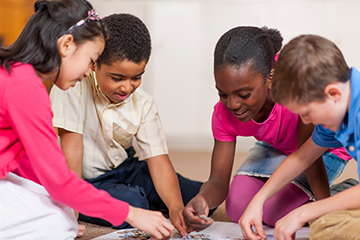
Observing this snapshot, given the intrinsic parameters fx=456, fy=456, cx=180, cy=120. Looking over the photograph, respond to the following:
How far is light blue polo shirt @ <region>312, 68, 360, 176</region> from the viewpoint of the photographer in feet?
3.35

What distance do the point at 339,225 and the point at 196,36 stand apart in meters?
3.23

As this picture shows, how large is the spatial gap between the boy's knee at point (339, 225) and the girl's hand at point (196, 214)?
0.29 m

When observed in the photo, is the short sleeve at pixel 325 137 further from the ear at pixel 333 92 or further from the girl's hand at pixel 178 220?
the girl's hand at pixel 178 220

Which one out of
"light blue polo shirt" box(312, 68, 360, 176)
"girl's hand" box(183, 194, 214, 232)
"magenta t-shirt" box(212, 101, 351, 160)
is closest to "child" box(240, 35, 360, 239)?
"light blue polo shirt" box(312, 68, 360, 176)

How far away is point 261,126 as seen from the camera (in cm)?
145

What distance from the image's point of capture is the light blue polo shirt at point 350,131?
102cm

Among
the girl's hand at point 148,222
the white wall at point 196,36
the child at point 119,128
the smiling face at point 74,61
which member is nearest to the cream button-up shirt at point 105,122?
the child at point 119,128

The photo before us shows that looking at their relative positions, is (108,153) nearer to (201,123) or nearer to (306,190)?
(306,190)

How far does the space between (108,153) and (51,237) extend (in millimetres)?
531

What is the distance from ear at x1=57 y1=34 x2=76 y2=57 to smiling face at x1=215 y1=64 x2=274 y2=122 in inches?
15.8

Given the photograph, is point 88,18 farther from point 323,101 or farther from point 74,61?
point 323,101

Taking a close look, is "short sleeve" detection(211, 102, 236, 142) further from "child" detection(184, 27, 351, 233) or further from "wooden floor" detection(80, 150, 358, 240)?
"wooden floor" detection(80, 150, 358, 240)

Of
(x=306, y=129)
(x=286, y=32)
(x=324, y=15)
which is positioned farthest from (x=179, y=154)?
(x=306, y=129)

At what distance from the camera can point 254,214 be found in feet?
3.86
